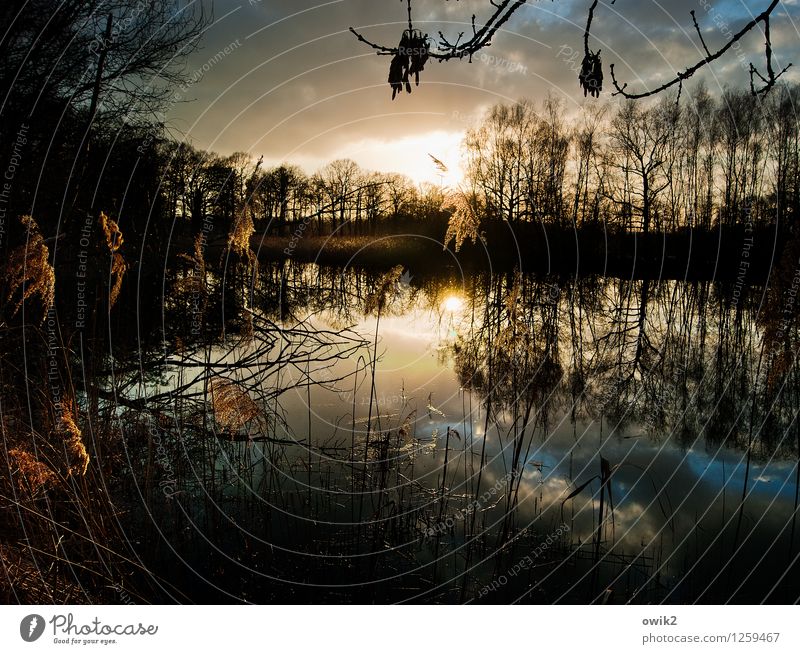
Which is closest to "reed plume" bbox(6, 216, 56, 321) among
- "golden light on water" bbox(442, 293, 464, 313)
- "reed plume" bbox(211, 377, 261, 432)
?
"reed plume" bbox(211, 377, 261, 432)

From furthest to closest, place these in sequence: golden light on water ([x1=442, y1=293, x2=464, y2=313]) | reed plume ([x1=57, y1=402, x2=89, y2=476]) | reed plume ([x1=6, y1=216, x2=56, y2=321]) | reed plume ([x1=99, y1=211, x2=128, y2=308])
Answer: golden light on water ([x1=442, y1=293, x2=464, y2=313]) → reed plume ([x1=99, y1=211, x2=128, y2=308]) → reed plume ([x1=6, y1=216, x2=56, y2=321]) → reed plume ([x1=57, y1=402, x2=89, y2=476])

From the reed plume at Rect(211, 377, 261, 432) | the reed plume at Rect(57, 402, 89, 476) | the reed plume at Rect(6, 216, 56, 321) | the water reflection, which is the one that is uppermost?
the reed plume at Rect(6, 216, 56, 321)

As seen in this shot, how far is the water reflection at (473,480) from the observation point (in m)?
3.99

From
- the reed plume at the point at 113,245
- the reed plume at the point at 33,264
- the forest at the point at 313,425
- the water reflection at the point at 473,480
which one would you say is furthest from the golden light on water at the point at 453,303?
the reed plume at the point at 33,264

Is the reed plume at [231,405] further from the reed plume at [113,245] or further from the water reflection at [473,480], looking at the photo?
the reed plume at [113,245]

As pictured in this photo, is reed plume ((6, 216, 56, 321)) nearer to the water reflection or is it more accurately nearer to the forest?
the forest

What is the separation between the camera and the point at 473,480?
5340mm

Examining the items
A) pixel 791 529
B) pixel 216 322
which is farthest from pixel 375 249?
pixel 791 529

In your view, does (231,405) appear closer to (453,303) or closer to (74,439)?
(74,439)

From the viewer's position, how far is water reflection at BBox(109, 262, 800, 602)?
157 inches

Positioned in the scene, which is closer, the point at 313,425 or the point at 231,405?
the point at 231,405

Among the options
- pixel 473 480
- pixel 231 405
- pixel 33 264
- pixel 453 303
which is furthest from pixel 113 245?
pixel 453 303

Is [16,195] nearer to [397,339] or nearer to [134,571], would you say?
[134,571]

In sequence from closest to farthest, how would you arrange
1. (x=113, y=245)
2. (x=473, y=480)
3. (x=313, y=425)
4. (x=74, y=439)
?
(x=74, y=439), (x=113, y=245), (x=473, y=480), (x=313, y=425)
